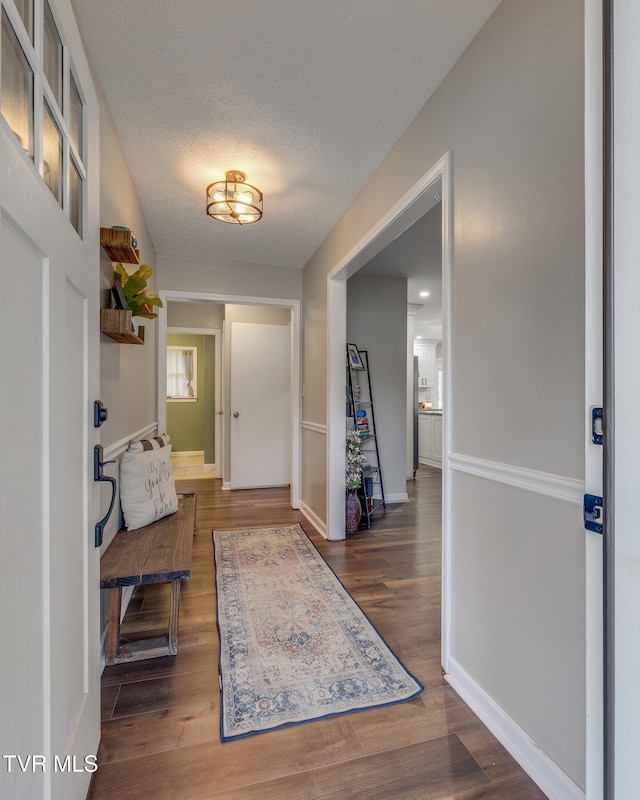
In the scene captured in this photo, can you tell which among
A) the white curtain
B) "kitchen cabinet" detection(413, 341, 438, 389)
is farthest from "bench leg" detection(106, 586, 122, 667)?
"kitchen cabinet" detection(413, 341, 438, 389)

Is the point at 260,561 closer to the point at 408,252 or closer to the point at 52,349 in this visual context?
the point at 52,349

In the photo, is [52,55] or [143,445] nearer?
[52,55]

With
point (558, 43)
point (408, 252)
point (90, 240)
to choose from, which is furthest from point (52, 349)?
point (408, 252)

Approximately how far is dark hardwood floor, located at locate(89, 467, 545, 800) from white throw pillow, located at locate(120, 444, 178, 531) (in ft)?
1.69

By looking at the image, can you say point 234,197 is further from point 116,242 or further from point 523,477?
point 523,477

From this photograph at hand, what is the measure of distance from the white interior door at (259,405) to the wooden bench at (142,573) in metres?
2.90

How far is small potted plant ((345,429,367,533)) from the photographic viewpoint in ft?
11.2

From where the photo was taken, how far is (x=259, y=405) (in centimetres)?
501

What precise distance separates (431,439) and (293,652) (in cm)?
580

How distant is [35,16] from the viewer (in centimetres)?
79

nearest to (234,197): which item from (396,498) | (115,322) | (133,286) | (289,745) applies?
(133,286)

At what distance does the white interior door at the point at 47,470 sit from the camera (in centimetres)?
63

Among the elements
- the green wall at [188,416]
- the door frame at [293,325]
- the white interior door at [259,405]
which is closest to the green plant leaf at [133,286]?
the door frame at [293,325]
